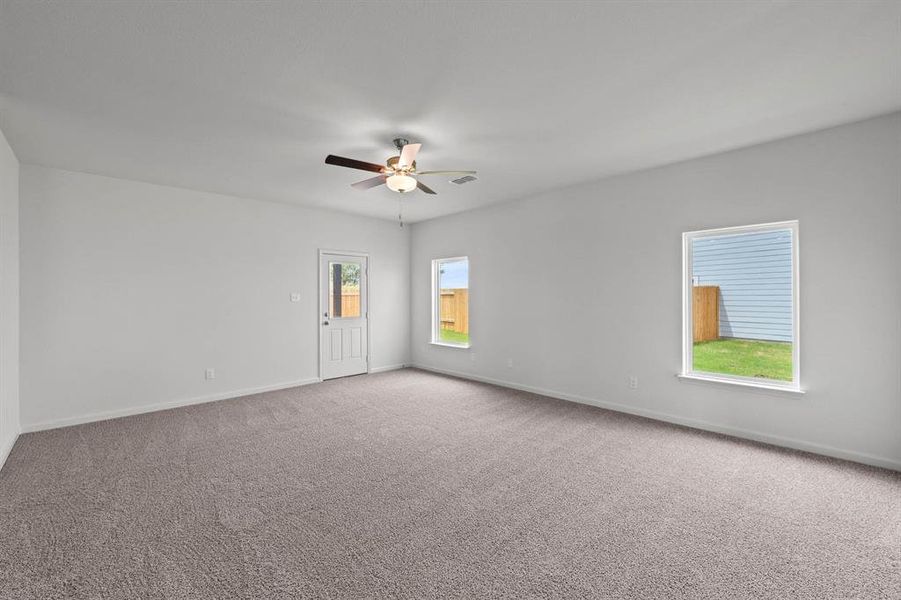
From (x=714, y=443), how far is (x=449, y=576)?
2.87 metres

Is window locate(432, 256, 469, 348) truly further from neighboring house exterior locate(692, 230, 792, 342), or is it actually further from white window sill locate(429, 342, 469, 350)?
neighboring house exterior locate(692, 230, 792, 342)

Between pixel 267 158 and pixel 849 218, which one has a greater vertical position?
pixel 267 158

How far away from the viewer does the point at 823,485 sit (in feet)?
8.98

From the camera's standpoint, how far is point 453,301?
669 cm

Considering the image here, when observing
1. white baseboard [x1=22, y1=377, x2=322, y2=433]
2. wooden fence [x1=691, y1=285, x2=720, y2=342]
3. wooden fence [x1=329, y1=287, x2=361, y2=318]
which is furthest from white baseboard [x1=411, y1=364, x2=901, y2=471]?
white baseboard [x1=22, y1=377, x2=322, y2=433]

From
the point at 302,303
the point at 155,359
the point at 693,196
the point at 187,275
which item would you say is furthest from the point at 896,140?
the point at 155,359

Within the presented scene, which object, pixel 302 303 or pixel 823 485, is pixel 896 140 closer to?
pixel 823 485

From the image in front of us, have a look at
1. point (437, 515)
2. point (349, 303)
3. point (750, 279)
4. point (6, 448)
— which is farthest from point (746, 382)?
point (6, 448)

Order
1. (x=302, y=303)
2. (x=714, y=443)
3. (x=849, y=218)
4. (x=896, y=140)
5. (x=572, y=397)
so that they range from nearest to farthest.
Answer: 1. (x=896, y=140)
2. (x=849, y=218)
3. (x=714, y=443)
4. (x=572, y=397)
5. (x=302, y=303)

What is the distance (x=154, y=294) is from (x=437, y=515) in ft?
13.9

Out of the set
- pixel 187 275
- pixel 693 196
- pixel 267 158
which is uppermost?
pixel 267 158

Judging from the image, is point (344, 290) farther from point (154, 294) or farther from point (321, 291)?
point (154, 294)

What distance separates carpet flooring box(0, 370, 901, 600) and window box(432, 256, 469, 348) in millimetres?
2707

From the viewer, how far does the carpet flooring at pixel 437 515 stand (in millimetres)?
1837
